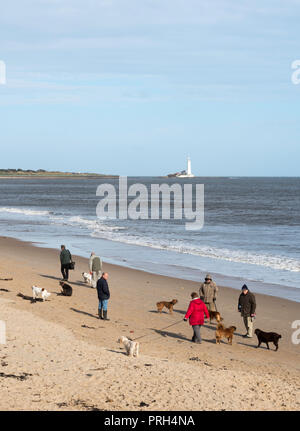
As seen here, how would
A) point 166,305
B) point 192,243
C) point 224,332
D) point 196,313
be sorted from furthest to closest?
1. point 192,243
2. point 166,305
3. point 224,332
4. point 196,313

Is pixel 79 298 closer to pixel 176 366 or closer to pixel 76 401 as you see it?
pixel 176 366

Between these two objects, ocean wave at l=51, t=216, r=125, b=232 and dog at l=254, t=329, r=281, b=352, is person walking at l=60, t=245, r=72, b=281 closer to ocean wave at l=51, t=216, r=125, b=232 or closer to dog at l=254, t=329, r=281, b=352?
dog at l=254, t=329, r=281, b=352

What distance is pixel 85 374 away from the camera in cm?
995

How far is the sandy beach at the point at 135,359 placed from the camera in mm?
8906

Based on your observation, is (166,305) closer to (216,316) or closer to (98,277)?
(216,316)

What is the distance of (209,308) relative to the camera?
1467 centimetres

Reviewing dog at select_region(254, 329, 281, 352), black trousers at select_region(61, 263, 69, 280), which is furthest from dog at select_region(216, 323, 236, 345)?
black trousers at select_region(61, 263, 69, 280)

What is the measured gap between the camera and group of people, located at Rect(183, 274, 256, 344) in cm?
1280

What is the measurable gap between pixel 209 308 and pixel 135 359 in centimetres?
410

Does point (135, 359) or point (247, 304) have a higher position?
point (247, 304)

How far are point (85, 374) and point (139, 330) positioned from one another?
399 cm

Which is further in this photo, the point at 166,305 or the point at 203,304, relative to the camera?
the point at 166,305

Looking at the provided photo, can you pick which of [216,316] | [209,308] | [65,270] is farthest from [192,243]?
[216,316]
